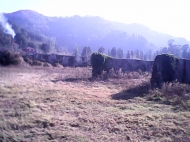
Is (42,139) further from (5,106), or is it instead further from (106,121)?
(5,106)

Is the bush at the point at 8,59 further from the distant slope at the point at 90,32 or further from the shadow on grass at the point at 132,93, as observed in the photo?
the distant slope at the point at 90,32

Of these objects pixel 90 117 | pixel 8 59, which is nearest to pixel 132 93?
pixel 90 117

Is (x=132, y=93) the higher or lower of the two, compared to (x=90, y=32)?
lower

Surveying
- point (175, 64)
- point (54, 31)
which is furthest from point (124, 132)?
point (54, 31)

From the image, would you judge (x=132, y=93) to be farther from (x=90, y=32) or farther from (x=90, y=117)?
(x=90, y=32)

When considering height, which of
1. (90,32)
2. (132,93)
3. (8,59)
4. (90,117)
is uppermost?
(90,32)

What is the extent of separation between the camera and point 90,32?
141125 millimetres

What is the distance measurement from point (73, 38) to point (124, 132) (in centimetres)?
12455

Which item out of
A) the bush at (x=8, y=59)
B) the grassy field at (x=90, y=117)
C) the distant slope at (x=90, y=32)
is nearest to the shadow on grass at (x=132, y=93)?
the grassy field at (x=90, y=117)

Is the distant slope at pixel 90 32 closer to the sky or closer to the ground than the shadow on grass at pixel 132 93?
closer to the sky

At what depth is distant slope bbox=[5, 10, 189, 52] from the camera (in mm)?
114188

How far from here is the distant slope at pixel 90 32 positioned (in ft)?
375

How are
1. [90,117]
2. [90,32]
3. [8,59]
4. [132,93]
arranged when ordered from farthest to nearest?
[90,32]
[8,59]
[132,93]
[90,117]

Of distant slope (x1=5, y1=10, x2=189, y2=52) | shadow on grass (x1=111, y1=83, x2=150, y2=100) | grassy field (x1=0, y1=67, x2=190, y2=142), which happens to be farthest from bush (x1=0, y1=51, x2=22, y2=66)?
distant slope (x1=5, y1=10, x2=189, y2=52)
